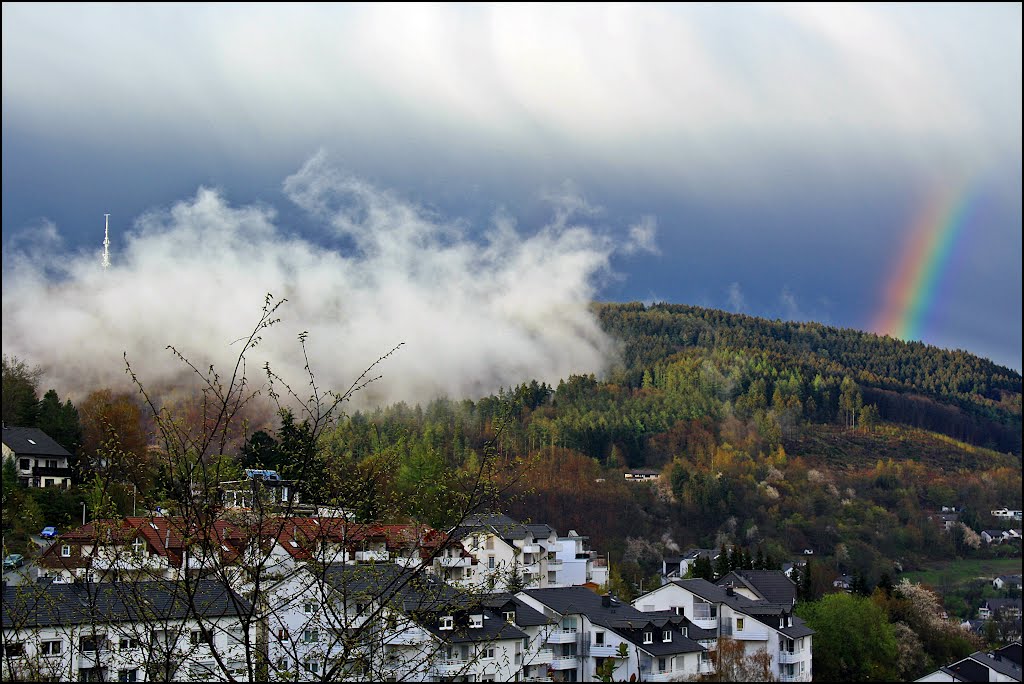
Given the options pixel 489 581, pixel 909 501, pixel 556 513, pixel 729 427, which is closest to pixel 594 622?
pixel 489 581

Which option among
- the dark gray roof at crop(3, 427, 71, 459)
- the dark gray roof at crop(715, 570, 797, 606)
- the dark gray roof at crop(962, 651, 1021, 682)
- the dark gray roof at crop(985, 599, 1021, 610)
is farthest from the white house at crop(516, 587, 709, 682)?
the dark gray roof at crop(985, 599, 1021, 610)

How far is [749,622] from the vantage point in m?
40.4

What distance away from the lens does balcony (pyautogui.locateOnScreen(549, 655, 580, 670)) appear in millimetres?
35156

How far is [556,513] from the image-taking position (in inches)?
2741

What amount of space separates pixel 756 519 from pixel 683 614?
52570 millimetres

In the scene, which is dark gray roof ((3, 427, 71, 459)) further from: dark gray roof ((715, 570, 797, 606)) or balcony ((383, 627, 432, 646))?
balcony ((383, 627, 432, 646))

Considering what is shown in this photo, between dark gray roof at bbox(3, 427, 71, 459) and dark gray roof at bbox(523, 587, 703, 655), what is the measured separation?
19.4 metres

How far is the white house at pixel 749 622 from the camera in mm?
39938

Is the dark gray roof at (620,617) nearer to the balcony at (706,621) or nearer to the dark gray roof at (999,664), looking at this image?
the balcony at (706,621)

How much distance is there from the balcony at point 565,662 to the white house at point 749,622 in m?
5.43

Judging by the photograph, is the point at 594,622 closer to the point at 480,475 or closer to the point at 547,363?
the point at 480,475

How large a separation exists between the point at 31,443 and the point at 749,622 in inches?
1085

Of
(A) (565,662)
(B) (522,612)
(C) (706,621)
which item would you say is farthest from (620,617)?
(B) (522,612)

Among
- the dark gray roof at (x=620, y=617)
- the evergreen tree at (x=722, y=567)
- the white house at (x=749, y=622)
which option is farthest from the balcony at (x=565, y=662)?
the evergreen tree at (x=722, y=567)
